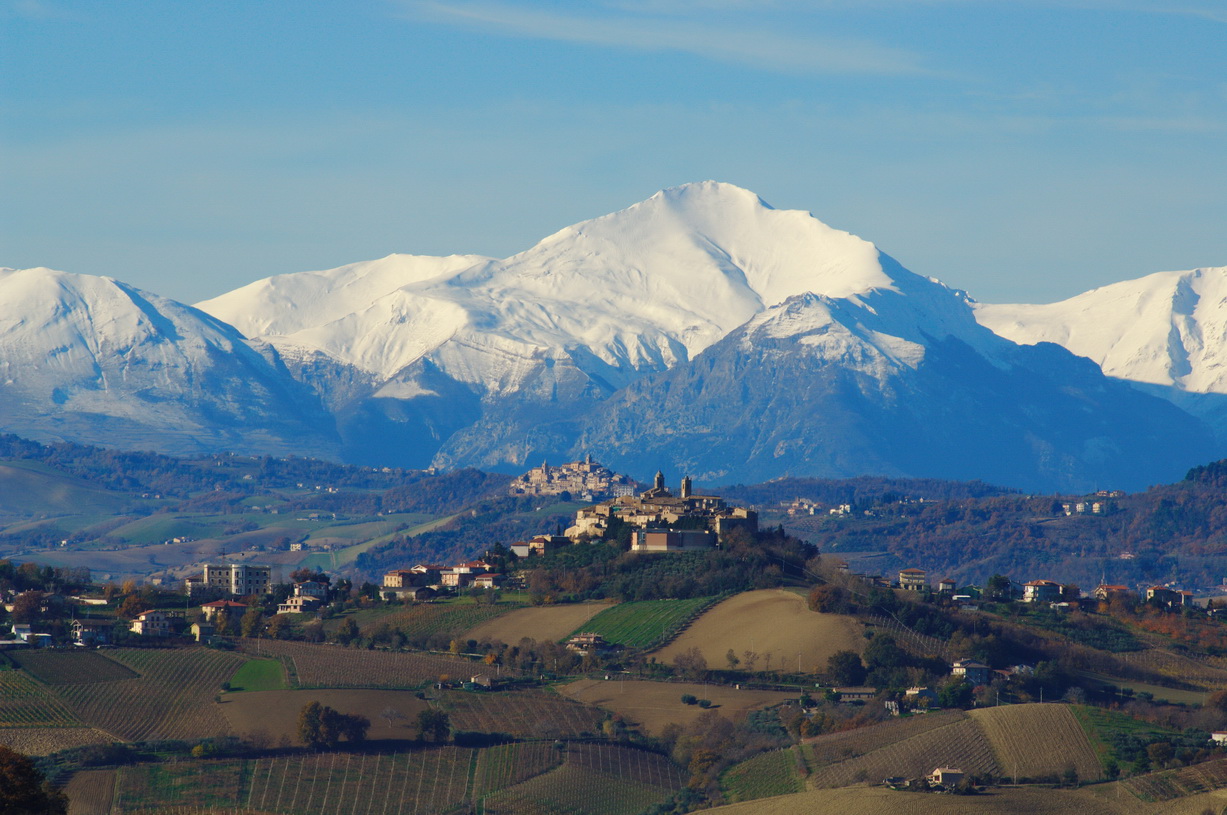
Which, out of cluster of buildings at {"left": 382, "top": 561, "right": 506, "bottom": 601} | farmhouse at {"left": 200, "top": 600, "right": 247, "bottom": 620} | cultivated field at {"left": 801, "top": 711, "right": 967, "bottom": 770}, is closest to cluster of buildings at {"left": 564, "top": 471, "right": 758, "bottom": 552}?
cluster of buildings at {"left": 382, "top": 561, "right": 506, "bottom": 601}

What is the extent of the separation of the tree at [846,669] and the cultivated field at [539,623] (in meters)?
18.8

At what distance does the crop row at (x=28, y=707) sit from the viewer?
101000mm

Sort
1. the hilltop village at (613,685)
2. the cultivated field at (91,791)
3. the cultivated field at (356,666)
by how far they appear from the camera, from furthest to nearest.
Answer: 1. the cultivated field at (356,666)
2. the hilltop village at (613,685)
3. the cultivated field at (91,791)

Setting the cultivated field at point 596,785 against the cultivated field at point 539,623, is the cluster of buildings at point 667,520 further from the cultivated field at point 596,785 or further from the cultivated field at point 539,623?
the cultivated field at point 596,785

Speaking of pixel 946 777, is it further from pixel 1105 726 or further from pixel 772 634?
pixel 772 634

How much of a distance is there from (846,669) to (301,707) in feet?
98.3

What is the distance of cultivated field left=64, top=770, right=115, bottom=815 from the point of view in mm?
88938

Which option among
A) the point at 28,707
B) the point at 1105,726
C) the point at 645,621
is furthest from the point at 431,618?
the point at 1105,726

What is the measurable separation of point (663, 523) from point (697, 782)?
59265 millimetres

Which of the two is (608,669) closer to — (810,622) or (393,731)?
(810,622)

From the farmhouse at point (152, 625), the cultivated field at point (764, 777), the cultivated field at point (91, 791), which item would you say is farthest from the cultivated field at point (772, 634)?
the cultivated field at point (91, 791)

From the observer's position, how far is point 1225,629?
148875 millimetres

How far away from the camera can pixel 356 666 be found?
12094cm

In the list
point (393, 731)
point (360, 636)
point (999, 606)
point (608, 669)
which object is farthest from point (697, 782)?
point (999, 606)
